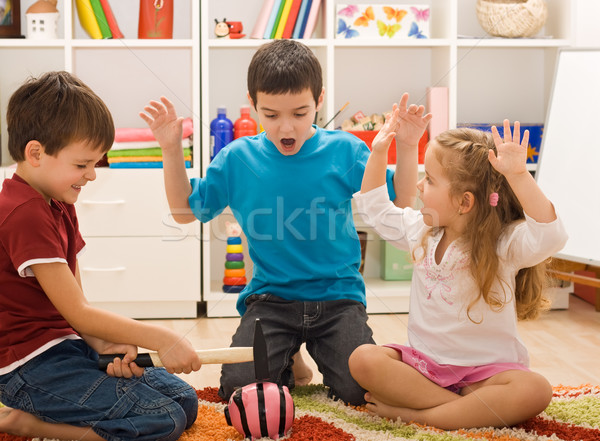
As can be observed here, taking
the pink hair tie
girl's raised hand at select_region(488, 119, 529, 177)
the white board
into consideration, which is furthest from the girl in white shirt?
the white board

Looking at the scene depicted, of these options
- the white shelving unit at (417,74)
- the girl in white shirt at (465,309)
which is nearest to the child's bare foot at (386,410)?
the girl in white shirt at (465,309)

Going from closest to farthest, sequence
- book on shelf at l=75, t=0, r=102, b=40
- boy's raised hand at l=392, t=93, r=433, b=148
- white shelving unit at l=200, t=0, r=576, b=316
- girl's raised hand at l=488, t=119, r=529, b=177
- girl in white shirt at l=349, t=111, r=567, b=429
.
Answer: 1. girl's raised hand at l=488, t=119, r=529, b=177
2. girl in white shirt at l=349, t=111, r=567, b=429
3. boy's raised hand at l=392, t=93, r=433, b=148
4. book on shelf at l=75, t=0, r=102, b=40
5. white shelving unit at l=200, t=0, r=576, b=316

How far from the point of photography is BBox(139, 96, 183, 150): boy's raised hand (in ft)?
4.81

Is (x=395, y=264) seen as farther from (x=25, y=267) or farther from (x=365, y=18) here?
(x=25, y=267)

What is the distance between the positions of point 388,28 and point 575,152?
0.70 meters

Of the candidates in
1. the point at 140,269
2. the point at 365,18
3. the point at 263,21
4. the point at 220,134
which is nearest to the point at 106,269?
the point at 140,269

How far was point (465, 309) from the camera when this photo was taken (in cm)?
135

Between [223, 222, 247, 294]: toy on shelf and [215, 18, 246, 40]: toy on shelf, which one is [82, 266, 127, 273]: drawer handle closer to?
[223, 222, 247, 294]: toy on shelf

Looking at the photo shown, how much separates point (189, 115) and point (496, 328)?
149cm

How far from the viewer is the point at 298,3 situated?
7.86ft

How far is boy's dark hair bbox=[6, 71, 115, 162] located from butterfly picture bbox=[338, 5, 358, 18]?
4.28ft

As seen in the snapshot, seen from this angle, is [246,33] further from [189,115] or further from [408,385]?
[408,385]

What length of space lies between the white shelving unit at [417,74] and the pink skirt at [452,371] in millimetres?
1087

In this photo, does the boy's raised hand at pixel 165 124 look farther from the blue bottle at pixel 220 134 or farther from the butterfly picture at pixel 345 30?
the butterfly picture at pixel 345 30
